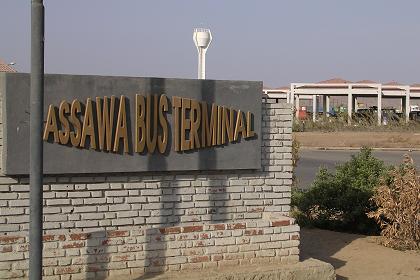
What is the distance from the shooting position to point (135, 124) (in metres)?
6.82

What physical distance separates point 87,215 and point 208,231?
1.29 metres

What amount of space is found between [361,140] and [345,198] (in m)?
26.1

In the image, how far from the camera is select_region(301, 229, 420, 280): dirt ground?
8.20m

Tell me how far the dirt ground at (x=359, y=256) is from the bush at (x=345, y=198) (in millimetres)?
584

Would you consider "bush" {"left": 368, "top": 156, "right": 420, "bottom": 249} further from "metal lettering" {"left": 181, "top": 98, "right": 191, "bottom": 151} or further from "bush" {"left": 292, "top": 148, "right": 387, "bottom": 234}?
"metal lettering" {"left": 181, "top": 98, "right": 191, "bottom": 151}

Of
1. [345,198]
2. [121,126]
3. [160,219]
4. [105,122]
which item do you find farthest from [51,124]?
[345,198]

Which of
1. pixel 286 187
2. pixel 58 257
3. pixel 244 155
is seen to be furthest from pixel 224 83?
pixel 58 257

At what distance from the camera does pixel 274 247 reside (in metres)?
7.49

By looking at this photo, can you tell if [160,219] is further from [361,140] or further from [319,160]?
[361,140]

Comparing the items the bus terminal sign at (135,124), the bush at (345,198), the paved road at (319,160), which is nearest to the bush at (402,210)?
the bush at (345,198)

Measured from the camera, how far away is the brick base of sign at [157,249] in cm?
630

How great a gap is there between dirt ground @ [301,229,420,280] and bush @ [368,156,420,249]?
0.17 meters

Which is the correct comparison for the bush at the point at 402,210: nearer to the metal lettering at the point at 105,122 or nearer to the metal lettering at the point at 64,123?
the metal lettering at the point at 105,122

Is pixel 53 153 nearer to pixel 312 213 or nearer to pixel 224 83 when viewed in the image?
pixel 224 83
